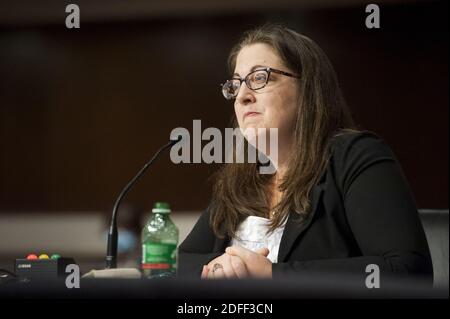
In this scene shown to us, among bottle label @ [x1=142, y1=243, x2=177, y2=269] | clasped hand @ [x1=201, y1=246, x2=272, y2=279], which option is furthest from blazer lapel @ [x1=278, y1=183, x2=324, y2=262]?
bottle label @ [x1=142, y1=243, x2=177, y2=269]

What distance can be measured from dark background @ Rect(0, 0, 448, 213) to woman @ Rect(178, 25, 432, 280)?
284cm

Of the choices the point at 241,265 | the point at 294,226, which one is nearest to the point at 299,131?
the point at 294,226

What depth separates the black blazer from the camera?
1.22 metres

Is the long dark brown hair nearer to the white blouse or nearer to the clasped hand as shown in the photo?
the white blouse

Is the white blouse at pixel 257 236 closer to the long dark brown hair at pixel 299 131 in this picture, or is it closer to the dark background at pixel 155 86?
the long dark brown hair at pixel 299 131

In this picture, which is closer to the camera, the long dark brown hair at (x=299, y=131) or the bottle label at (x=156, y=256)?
the bottle label at (x=156, y=256)

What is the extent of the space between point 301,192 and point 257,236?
158 millimetres

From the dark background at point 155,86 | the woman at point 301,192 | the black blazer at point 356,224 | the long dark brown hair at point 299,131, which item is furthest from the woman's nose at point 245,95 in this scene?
the dark background at point 155,86

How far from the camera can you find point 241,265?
1207mm

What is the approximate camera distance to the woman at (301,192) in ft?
4.06
